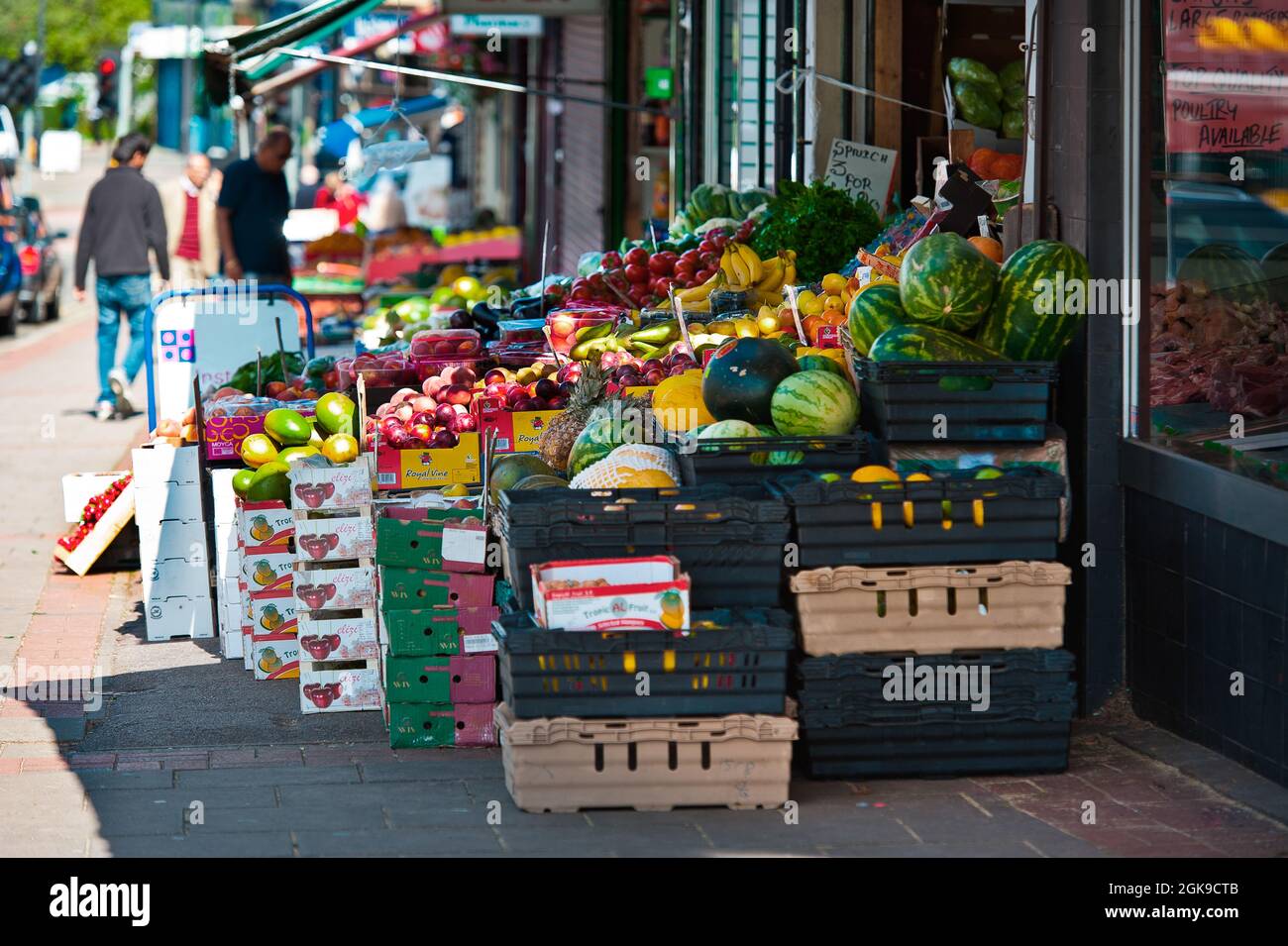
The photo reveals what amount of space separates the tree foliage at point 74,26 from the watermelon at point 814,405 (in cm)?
6233

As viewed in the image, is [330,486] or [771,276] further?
[771,276]

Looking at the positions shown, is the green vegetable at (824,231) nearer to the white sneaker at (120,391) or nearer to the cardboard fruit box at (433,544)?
the cardboard fruit box at (433,544)

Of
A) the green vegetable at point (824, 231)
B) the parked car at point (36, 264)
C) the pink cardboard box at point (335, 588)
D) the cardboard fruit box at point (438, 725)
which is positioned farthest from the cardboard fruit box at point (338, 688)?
the parked car at point (36, 264)

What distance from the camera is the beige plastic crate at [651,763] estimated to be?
210 inches

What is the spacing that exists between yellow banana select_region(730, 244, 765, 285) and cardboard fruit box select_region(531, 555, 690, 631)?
12.9 feet

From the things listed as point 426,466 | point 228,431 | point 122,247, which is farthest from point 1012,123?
point 122,247

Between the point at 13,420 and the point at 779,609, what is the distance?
39.3 feet

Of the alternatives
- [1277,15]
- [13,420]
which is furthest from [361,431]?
[13,420]

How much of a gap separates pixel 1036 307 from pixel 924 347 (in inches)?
16.9

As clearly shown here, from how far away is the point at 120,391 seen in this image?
1578cm

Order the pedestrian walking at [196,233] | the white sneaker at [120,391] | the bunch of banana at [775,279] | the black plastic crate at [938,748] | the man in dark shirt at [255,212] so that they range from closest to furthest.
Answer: the black plastic crate at [938,748], the bunch of banana at [775,279], the man in dark shirt at [255,212], the white sneaker at [120,391], the pedestrian walking at [196,233]

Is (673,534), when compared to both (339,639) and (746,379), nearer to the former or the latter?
(746,379)

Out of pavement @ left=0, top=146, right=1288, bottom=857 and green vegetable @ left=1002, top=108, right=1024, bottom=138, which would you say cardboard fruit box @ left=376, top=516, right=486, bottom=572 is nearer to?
pavement @ left=0, top=146, right=1288, bottom=857
